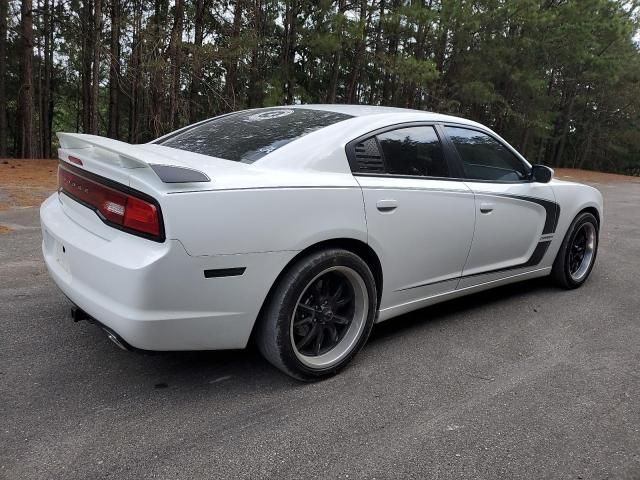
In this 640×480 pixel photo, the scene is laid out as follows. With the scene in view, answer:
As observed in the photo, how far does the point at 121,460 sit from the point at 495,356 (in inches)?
88.5

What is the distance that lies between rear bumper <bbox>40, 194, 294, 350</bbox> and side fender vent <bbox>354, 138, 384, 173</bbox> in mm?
787

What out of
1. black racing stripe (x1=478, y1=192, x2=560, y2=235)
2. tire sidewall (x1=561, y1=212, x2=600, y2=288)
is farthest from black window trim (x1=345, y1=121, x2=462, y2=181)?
tire sidewall (x1=561, y1=212, x2=600, y2=288)

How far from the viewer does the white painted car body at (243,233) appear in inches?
90.6

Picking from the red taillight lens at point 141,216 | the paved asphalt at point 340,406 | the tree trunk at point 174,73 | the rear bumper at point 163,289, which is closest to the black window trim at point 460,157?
the paved asphalt at point 340,406

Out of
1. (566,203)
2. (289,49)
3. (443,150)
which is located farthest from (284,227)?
(289,49)

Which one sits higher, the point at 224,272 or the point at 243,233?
the point at 243,233

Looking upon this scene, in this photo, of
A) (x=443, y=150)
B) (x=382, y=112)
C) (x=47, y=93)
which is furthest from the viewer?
(x=47, y=93)

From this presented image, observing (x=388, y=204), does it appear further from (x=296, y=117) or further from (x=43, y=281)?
(x=43, y=281)

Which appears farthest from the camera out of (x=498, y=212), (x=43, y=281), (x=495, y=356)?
(x=43, y=281)

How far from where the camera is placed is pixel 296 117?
3.42 meters

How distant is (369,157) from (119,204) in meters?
1.43

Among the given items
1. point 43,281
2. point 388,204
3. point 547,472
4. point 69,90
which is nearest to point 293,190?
point 388,204

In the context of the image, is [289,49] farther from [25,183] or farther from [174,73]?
[25,183]

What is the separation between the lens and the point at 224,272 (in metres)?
2.40
